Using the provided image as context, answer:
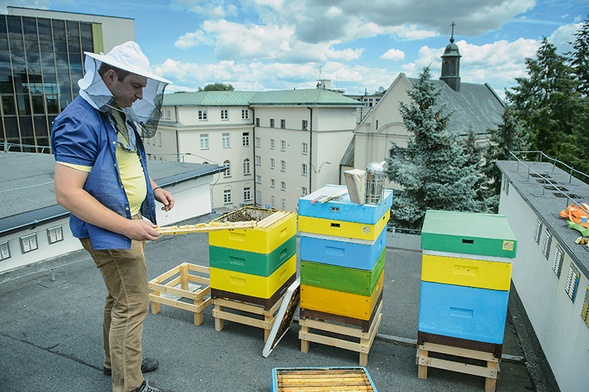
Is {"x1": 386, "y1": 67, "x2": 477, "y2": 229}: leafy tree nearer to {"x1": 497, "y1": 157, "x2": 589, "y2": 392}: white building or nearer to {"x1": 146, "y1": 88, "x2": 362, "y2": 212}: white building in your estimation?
{"x1": 497, "y1": 157, "x2": 589, "y2": 392}: white building

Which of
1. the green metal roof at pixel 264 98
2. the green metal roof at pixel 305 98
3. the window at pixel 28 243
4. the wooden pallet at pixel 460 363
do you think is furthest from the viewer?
the green metal roof at pixel 264 98

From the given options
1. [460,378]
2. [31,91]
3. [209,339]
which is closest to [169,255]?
[209,339]

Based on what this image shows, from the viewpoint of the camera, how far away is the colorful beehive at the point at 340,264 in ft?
11.3

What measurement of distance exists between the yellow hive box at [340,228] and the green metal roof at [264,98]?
28180 millimetres

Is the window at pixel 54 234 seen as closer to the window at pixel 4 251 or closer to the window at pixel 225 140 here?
the window at pixel 4 251

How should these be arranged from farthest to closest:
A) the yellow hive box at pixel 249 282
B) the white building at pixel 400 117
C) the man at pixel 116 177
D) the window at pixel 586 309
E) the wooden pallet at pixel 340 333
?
the white building at pixel 400 117, the yellow hive box at pixel 249 282, the wooden pallet at pixel 340 333, the window at pixel 586 309, the man at pixel 116 177

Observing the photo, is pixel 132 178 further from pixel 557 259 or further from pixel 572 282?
pixel 557 259

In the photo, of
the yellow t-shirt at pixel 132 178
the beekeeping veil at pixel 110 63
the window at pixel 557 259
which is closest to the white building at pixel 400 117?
the window at pixel 557 259

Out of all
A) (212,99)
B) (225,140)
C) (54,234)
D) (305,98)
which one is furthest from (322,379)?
(225,140)

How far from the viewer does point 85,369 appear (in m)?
3.48

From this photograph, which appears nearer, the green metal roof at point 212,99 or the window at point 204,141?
the green metal roof at point 212,99

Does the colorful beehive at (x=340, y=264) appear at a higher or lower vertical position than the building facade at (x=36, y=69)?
lower

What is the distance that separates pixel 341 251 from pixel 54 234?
5.20 metres

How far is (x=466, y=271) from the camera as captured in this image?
3.14m
